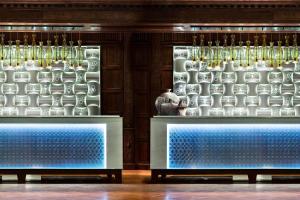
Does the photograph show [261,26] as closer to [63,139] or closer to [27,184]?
[63,139]

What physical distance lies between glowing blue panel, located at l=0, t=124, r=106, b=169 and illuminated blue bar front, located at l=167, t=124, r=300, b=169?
57.1 inches

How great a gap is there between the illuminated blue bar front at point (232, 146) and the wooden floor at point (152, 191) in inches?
13.6

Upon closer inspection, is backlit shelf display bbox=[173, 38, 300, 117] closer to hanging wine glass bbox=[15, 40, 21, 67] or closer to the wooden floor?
the wooden floor

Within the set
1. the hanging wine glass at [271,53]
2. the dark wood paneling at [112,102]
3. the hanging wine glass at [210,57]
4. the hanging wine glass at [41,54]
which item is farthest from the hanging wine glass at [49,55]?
the hanging wine glass at [271,53]

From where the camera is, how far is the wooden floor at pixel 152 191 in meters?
9.09

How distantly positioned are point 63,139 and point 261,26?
3914mm

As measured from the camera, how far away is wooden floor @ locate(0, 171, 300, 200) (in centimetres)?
A: 909

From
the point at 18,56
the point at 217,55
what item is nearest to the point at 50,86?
the point at 18,56

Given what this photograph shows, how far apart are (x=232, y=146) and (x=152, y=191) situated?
178 centimetres

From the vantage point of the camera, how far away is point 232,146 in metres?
10.7

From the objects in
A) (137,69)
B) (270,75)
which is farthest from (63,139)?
(270,75)

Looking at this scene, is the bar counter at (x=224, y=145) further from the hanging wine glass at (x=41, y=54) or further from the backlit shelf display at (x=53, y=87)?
the backlit shelf display at (x=53, y=87)

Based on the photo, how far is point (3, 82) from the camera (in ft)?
43.4

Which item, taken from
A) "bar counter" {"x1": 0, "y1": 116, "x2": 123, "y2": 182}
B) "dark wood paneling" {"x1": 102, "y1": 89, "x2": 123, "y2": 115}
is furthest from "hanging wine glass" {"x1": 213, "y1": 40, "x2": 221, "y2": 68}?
"bar counter" {"x1": 0, "y1": 116, "x2": 123, "y2": 182}
